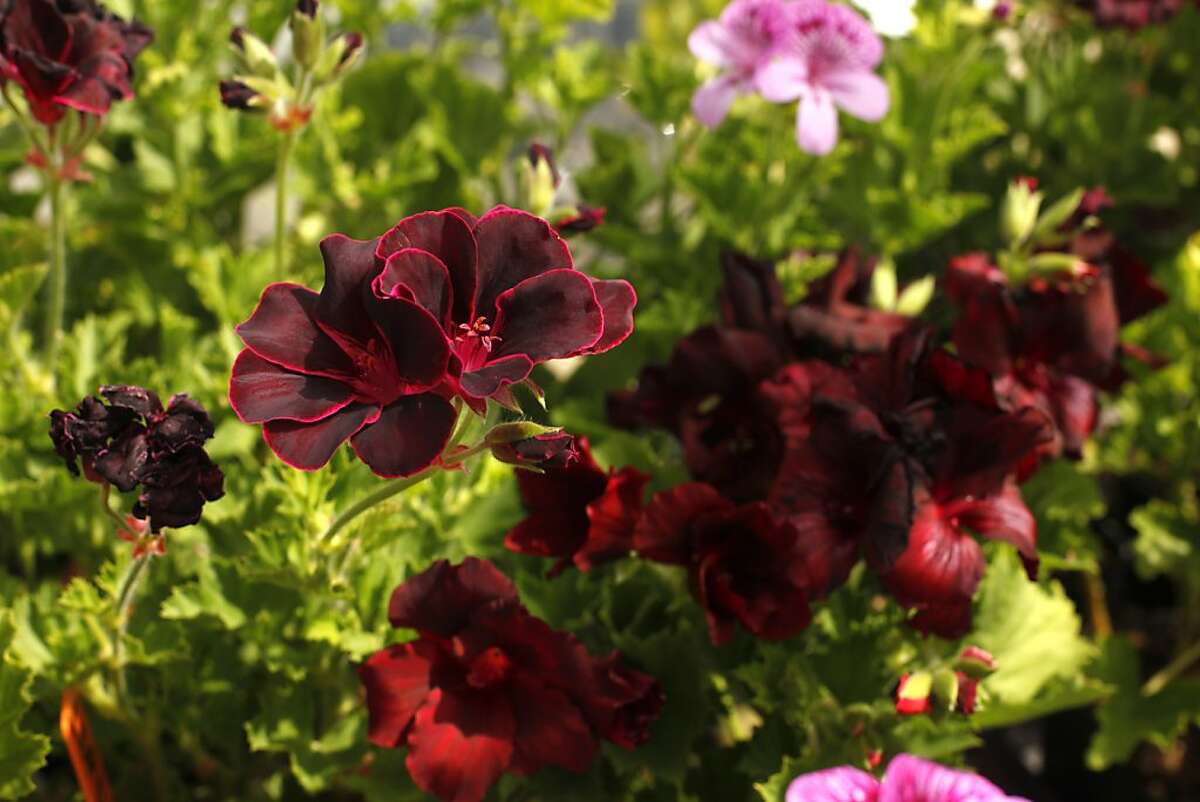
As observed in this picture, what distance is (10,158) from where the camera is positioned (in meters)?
1.17

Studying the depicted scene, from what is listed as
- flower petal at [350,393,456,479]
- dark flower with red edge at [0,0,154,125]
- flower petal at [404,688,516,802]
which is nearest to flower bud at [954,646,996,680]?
flower petal at [404,688,516,802]

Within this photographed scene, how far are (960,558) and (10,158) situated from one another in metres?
0.91

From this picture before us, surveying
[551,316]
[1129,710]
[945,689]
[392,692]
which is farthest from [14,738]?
[1129,710]

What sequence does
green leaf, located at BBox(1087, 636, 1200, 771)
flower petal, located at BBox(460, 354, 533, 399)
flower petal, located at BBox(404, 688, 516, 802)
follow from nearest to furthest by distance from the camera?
flower petal, located at BBox(460, 354, 533, 399), flower petal, located at BBox(404, 688, 516, 802), green leaf, located at BBox(1087, 636, 1200, 771)

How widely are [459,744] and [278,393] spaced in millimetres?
263

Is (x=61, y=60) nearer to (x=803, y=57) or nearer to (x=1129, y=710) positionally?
(x=803, y=57)

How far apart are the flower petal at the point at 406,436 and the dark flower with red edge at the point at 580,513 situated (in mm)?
223

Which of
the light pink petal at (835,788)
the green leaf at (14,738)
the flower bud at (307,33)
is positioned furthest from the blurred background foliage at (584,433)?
the flower bud at (307,33)

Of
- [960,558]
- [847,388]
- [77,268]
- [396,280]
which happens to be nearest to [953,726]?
[960,558]

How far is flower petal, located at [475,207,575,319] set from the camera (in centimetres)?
62

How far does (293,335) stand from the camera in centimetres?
61

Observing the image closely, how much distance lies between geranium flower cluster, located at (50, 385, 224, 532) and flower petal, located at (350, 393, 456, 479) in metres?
0.10

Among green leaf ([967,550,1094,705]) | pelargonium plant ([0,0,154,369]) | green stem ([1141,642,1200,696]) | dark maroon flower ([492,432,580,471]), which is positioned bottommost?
green stem ([1141,642,1200,696])

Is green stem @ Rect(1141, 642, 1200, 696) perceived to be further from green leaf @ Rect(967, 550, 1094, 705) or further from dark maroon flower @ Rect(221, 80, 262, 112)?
dark maroon flower @ Rect(221, 80, 262, 112)
